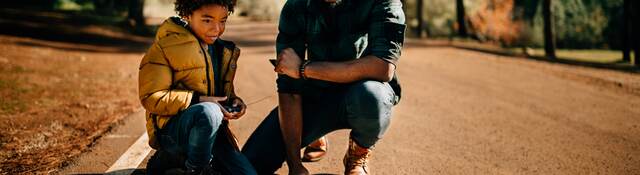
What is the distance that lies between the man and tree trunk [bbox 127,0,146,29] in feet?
51.0

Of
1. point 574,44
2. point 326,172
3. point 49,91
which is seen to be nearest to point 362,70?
point 326,172

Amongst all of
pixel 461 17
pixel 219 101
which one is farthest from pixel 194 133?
pixel 461 17

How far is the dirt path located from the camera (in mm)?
3572

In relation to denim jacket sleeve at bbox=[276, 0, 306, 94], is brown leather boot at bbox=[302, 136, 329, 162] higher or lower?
lower

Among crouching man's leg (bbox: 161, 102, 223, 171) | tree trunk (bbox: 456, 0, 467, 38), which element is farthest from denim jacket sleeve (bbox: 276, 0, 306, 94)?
tree trunk (bbox: 456, 0, 467, 38)

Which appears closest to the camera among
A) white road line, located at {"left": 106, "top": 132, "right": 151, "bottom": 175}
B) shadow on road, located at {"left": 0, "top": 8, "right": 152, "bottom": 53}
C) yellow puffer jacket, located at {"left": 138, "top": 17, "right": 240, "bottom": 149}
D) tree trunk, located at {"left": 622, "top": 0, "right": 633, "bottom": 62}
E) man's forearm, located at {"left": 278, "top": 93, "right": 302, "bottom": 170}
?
yellow puffer jacket, located at {"left": 138, "top": 17, "right": 240, "bottom": 149}

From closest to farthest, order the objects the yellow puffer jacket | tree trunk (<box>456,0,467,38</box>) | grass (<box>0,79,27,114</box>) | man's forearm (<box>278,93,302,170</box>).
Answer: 1. the yellow puffer jacket
2. man's forearm (<box>278,93,302,170</box>)
3. grass (<box>0,79,27,114</box>)
4. tree trunk (<box>456,0,467,38</box>)

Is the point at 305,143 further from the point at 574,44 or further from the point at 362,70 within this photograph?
the point at 574,44

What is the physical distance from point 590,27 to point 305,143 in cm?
2284

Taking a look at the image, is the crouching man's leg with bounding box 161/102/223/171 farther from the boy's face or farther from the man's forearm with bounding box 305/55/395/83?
the man's forearm with bounding box 305/55/395/83

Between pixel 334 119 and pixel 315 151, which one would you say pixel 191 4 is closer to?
pixel 334 119

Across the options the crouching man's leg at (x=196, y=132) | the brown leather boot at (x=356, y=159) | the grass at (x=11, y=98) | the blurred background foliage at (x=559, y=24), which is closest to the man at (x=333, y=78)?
the brown leather boot at (x=356, y=159)

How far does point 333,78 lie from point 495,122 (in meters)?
2.63

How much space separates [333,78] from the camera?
292 cm
